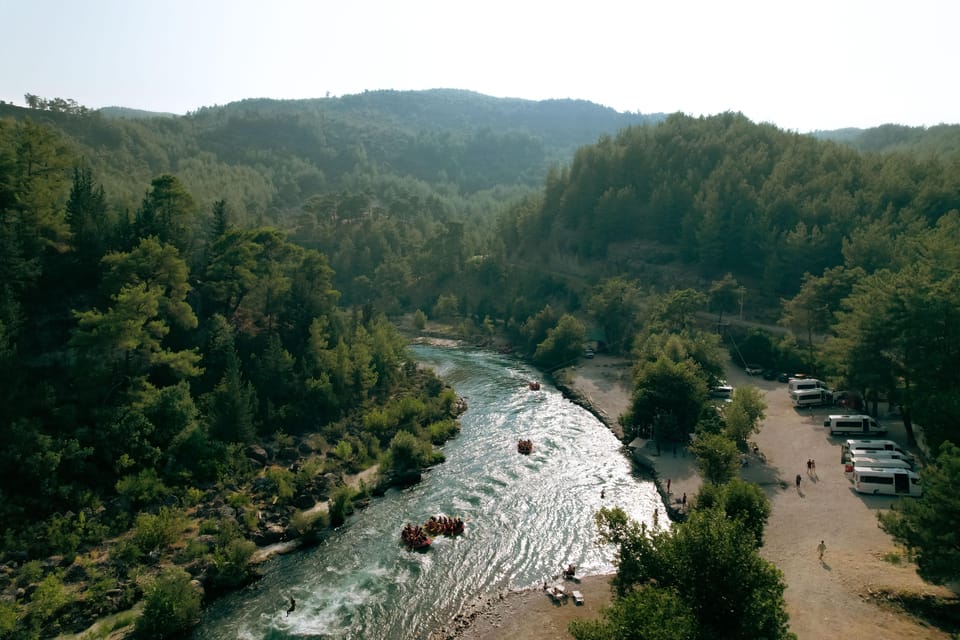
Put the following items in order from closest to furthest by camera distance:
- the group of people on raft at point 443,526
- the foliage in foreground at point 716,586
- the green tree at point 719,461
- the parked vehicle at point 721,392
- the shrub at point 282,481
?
the foliage in foreground at point 716,586
the group of people on raft at point 443,526
the green tree at point 719,461
the shrub at point 282,481
the parked vehicle at point 721,392

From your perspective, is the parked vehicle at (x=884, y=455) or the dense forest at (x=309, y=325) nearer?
the dense forest at (x=309, y=325)

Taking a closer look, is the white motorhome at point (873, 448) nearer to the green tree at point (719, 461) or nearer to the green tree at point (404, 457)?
the green tree at point (719, 461)

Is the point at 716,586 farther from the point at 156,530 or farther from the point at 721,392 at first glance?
the point at 721,392

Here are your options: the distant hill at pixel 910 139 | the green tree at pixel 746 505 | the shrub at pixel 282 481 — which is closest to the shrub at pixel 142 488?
the shrub at pixel 282 481

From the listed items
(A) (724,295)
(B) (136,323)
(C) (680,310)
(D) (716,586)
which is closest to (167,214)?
(B) (136,323)

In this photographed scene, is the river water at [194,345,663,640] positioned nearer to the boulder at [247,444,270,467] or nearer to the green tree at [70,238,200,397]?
the boulder at [247,444,270,467]

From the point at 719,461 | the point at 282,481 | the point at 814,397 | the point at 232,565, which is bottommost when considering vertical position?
the point at 232,565
